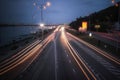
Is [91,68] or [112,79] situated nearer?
[112,79]

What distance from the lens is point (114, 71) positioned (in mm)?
27703

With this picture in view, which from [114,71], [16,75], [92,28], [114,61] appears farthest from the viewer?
[92,28]

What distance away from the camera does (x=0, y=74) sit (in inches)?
1059

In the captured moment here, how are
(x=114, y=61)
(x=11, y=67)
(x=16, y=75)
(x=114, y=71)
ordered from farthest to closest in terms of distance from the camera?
1. (x=114, y=61)
2. (x=11, y=67)
3. (x=114, y=71)
4. (x=16, y=75)

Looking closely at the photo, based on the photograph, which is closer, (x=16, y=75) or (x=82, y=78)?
(x=82, y=78)

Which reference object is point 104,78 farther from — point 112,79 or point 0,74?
point 0,74

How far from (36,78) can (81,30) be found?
84.2 m

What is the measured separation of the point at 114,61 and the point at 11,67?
52.9 ft

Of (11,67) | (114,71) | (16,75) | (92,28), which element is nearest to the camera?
(16,75)

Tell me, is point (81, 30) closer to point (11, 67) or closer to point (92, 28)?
point (92, 28)

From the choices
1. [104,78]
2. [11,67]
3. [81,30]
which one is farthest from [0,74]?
[81,30]

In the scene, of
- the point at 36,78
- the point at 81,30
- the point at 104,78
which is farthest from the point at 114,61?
the point at 81,30

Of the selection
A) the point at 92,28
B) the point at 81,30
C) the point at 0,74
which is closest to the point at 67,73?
the point at 0,74

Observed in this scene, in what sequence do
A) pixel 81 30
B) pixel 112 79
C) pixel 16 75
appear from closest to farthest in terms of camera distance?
pixel 112 79
pixel 16 75
pixel 81 30
